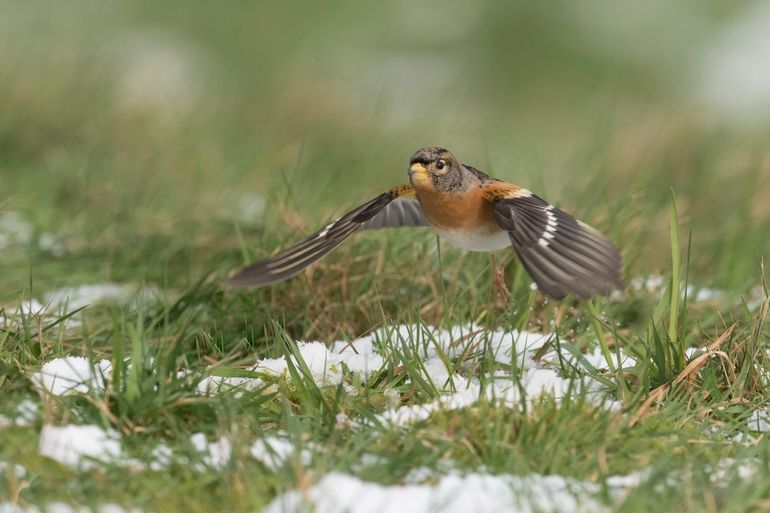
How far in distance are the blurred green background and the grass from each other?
0.10 ft

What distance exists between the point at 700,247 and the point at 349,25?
30.2 ft

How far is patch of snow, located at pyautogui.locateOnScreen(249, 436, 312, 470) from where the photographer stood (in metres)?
3.07

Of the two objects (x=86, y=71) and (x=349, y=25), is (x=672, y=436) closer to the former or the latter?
(x=86, y=71)

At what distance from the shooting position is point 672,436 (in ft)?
11.3

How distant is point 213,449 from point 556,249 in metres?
1.30

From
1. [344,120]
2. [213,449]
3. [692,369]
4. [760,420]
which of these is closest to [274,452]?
[213,449]

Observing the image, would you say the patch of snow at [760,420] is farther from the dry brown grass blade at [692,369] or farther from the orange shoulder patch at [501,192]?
the orange shoulder patch at [501,192]

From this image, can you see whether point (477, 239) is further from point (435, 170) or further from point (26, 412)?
point (26, 412)

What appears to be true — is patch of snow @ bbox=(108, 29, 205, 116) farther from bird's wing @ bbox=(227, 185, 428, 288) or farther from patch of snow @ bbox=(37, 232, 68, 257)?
bird's wing @ bbox=(227, 185, 428, 288)

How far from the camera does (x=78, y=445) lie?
3.19m

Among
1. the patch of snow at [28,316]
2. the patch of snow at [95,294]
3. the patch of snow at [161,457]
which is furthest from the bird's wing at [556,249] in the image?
the patch of snow at [95,294]

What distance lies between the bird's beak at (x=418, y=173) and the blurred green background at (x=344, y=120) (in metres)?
1.13

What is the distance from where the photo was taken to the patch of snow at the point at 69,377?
3.42m

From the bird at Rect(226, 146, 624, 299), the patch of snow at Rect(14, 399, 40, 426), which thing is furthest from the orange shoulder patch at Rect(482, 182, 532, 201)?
the patch of snow at Rect(14, 399, 40, 426)
